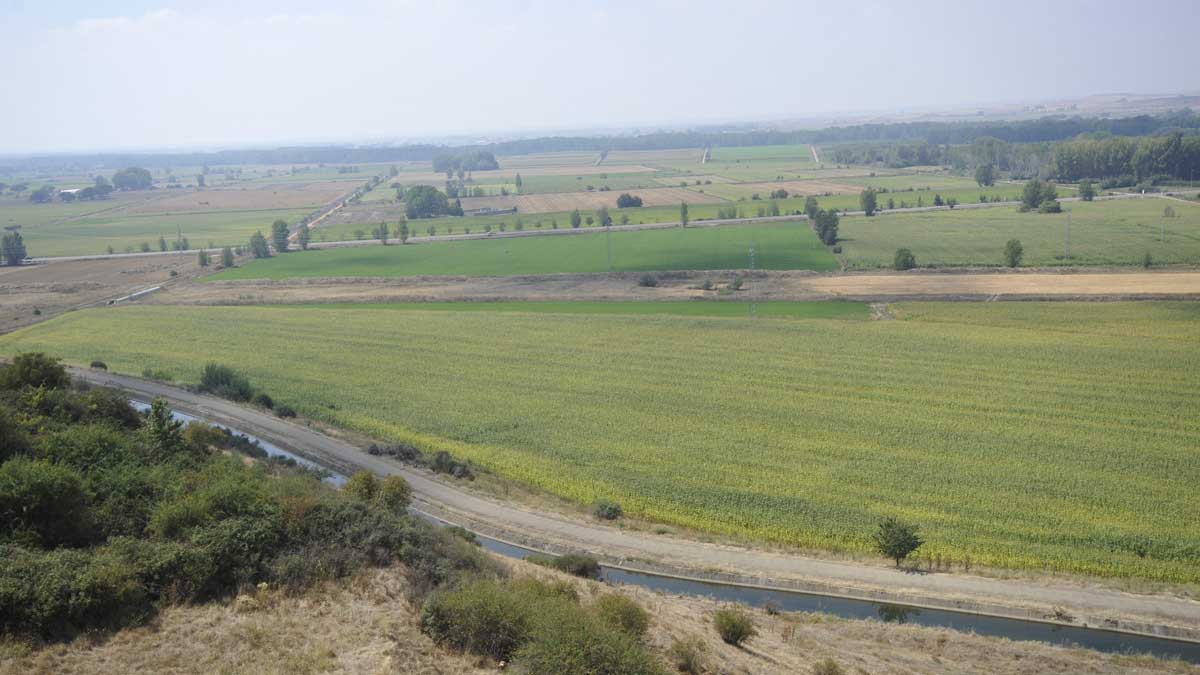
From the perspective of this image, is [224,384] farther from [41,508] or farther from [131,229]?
[131,229]

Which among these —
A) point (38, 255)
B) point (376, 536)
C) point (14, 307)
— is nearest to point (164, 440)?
point (376, 536)

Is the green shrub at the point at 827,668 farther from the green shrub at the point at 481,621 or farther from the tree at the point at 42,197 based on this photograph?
the tree at the point at 42,197

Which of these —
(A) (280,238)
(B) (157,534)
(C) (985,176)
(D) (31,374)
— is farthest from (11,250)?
(C) (985,176)

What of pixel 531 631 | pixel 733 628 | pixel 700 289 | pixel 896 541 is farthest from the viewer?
pixel 700 289

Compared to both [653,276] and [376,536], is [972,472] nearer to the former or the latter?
[376,536]

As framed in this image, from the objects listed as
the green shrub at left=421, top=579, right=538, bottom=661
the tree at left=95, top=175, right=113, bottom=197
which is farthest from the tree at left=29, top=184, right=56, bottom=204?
the green shrub at left=421, top=579, right=538, bottom=661

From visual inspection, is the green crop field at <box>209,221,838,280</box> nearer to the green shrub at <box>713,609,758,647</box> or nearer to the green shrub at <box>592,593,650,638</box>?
the green shrub at <box>713,609,758,647</box>

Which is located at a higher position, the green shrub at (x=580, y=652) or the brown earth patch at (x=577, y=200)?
the brown earth patch at (x=577, y=200)

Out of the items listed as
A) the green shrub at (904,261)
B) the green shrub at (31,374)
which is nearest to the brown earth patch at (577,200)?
the green shrub at (904,261)
